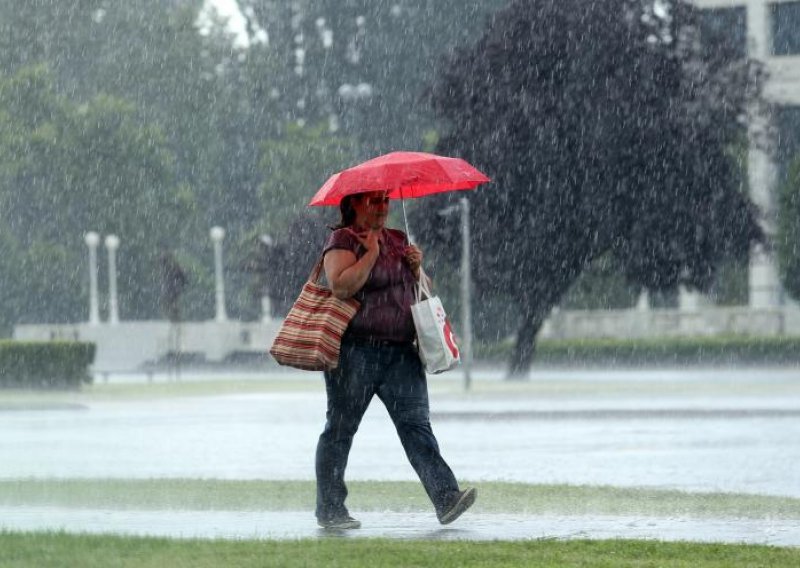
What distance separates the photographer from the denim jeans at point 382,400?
372 inches

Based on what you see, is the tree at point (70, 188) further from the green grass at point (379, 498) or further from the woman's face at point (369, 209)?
the woman's face at point (369, 209)


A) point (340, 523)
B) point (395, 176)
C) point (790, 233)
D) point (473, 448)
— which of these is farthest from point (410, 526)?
point (790, 233)

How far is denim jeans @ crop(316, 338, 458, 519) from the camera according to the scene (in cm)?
944

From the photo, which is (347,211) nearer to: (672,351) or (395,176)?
(395,176)

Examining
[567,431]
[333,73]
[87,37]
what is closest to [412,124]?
[333,73]

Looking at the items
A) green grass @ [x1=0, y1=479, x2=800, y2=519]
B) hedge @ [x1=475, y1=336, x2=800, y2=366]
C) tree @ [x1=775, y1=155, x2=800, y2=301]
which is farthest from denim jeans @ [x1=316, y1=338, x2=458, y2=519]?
tree @ [x1=775, y1=155, x2=800, y2=301]

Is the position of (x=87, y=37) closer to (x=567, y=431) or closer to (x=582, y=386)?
(x=582, y=386)

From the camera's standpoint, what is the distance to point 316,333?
30.5ft

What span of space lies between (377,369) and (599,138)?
3025cm

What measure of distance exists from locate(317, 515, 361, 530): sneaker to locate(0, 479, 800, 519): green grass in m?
1.58

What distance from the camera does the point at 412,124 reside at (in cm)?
7600

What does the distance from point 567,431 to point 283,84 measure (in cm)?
5957

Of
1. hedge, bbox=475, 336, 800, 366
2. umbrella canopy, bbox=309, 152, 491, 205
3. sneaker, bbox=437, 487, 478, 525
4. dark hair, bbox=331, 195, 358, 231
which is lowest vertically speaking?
hedge, bbox=475, 336, 800, 366

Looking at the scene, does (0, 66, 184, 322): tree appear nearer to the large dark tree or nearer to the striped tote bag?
the large dark tree
